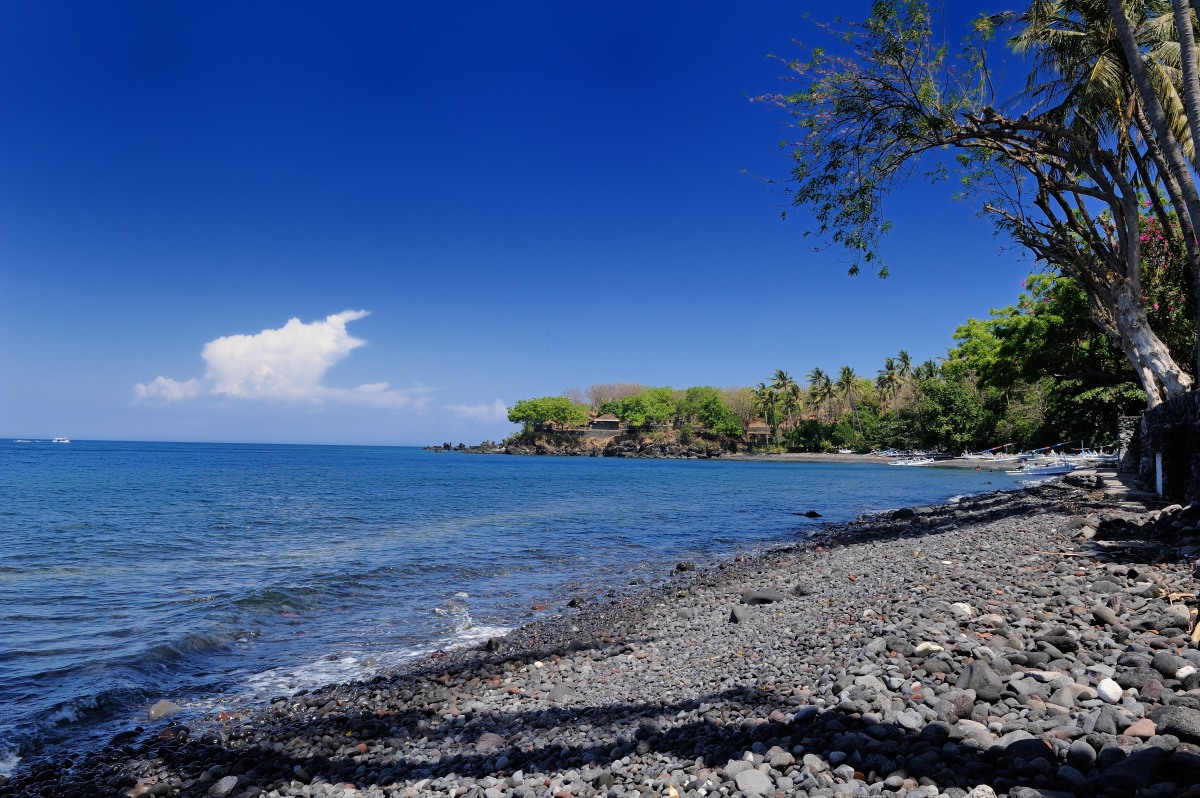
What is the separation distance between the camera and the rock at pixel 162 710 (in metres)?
7.34

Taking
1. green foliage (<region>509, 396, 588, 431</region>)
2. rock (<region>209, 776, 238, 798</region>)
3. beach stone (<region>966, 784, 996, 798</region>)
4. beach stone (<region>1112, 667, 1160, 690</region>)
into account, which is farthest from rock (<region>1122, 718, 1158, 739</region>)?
green foliage (<region>509, 396, 588, 431</region>)

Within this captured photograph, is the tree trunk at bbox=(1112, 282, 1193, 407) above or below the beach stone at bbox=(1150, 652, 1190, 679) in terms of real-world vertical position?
above

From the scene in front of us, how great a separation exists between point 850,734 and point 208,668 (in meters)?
8.71

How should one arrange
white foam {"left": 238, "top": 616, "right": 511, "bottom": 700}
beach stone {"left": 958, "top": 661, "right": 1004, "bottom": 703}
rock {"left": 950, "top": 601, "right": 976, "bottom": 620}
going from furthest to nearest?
1. white foam {"left": 238, "top": 616, "right": 511, "bottom": 700}
2. rock {"left": 950, "top": 601, "right": 976, "bottom": 620}
3. beach stone {"left": 958, "top": 661, "right": 1004, "bottom": 703}

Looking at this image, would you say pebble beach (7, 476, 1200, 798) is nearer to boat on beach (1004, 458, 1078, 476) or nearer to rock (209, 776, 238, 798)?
rock (209, 776, 238, 798)

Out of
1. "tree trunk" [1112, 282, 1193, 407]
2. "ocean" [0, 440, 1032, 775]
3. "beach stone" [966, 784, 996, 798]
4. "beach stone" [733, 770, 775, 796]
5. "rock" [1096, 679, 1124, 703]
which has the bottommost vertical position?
"ocean" [0, 440, 1032, 775]

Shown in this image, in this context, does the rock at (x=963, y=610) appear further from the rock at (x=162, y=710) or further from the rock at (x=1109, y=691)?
the rock at (x=162, y=710)

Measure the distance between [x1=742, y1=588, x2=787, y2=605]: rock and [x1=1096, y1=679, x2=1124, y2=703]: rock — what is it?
5.94 meters

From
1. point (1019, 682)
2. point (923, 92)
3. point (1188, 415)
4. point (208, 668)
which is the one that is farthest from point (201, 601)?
point (1188, 415)

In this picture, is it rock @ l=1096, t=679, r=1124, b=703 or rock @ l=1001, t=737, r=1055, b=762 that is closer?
rock @ l=1001, t=737, r=1055, b=762

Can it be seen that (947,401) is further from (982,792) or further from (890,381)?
(982,792)

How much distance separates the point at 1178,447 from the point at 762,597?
407 inches

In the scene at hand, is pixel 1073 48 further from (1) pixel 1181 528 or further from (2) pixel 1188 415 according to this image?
(1) pixel 1181 528

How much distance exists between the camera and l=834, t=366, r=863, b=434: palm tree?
106 metres
